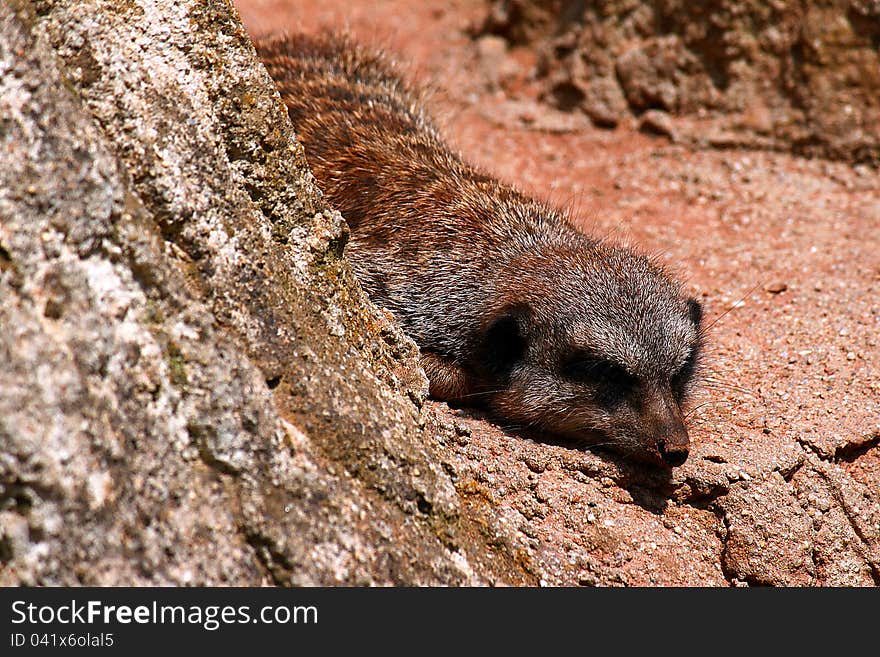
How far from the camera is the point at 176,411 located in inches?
133

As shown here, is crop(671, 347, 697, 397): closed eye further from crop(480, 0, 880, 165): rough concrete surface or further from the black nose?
crop(480, 0, 880, 165): rough concrete surface

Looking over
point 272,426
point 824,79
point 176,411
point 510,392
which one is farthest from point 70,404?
point 824,79

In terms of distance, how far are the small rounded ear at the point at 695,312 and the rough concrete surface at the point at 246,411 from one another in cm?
40

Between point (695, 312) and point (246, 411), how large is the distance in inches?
122

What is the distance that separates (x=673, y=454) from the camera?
494 cm

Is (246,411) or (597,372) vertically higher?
(597,372)

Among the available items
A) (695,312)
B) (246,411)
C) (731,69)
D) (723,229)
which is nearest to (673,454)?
(695,312)

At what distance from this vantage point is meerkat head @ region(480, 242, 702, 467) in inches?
207

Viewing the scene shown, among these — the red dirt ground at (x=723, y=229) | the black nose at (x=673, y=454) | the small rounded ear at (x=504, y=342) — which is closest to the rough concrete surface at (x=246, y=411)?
the red dirt ground at (x=723, y=229)

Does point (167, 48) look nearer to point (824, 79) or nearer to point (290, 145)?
point (290, 145)

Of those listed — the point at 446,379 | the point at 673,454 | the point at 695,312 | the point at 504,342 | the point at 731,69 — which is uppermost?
the point at 731,69

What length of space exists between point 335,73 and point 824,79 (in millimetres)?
4251

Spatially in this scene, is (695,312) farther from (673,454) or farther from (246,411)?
(246,411)

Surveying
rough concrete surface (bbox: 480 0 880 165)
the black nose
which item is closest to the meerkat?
the black nose
